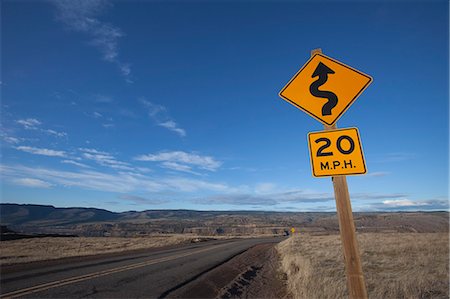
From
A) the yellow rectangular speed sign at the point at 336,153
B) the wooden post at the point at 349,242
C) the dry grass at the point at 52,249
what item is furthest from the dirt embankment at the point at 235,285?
the dry grass at the point at 52,249

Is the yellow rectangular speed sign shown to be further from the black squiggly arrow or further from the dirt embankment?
the dirt embankment

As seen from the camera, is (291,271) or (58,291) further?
(291,271)

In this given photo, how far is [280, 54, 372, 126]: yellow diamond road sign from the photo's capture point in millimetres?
3557

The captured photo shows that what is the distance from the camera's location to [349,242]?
3.21m

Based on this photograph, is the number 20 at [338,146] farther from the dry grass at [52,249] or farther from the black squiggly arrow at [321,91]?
the dry grass at [52,249]

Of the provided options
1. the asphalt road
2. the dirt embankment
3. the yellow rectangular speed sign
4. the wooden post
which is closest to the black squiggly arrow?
the yellow rectangular speed sign

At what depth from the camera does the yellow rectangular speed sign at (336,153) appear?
3277 millimetres

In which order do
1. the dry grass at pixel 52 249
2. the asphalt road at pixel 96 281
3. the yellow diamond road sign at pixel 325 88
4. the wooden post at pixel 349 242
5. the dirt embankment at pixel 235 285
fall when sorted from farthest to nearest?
the dry grass at pixel 52 249
the dirt embankment at pixel 235 285
the asphalt road at pixel 96 281
the yellow diamond road sign at pixel 325 88
the wooden post at pixel 349 242

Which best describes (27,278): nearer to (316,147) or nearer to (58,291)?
(58,291)

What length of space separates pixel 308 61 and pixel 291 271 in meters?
9.33

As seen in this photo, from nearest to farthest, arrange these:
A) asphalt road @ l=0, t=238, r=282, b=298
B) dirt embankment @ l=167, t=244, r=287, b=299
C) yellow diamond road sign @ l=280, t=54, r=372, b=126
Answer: yellow diamond road sign @ l=280, t=54, r=372, b=126
asphalt road @ l=0, t=238, r=282, b=298
dirt embankment @ l=167, t=244, r=287, b=299

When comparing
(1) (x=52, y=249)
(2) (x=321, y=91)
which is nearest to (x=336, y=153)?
(2) (x=321, y=91)

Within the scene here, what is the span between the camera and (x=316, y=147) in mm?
3506

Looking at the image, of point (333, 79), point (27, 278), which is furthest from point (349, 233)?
point (27, 278)
